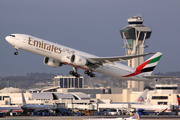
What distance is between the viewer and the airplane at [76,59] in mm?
57438

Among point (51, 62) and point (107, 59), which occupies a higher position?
point (107, 59)

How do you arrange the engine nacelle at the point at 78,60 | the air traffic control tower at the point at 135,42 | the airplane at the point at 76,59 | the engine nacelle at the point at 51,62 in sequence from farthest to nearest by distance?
1. the air traffic control tower at the point at 135,42
2. the engine nacelle at the point at 51,62
3. the engine nacelle at the point at 78,60
4. the airplane at the point at 76,59

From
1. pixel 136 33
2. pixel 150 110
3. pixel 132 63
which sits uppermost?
pixel 136 33

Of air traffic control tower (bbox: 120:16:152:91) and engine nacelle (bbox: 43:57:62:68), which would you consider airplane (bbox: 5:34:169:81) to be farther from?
air traffic control tower (bbox: 120:16:152:91)

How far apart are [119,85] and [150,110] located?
9075 cm

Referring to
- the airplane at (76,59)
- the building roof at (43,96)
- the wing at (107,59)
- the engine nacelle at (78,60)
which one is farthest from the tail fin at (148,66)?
the building roof at (43,96)

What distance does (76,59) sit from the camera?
60.3m

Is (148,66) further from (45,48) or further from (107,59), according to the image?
(45,48)

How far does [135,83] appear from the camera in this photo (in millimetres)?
193125

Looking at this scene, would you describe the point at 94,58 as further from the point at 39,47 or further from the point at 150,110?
the point at 150,110

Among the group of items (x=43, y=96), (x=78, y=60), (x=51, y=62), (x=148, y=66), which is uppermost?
(x=148, y=66)

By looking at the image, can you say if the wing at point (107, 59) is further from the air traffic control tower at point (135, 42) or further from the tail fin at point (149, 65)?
the air traffic control tower at point (135, 42)

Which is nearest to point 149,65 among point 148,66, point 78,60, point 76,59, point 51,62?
point 148,66

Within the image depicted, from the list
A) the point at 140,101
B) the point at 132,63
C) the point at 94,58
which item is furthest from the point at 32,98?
the point at 132,63
